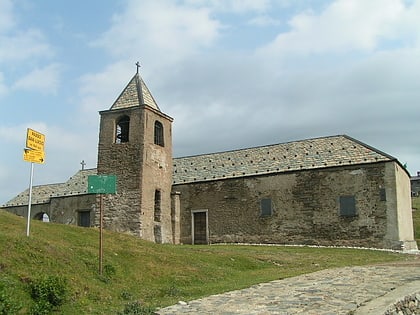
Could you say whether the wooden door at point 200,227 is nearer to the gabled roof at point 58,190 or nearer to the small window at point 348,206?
the small window at point 348,206

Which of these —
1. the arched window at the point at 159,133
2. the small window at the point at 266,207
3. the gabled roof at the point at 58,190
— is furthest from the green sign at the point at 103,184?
the gabled roof at the point at 58,190

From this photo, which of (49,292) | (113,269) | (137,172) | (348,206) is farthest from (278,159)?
(49,292)

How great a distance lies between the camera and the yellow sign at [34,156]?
13.3m

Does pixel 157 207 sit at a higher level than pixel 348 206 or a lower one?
higher

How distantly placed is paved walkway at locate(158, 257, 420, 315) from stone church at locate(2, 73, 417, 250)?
14847 millimetres

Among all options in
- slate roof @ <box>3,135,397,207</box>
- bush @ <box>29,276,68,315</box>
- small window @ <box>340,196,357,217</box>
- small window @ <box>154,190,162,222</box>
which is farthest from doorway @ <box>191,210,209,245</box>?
bush @ <box>29,276,68,315</box>

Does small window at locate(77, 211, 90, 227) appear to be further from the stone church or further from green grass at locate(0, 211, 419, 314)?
green grass at locate(0, 211, 419, 314)

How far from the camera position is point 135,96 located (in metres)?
31.6

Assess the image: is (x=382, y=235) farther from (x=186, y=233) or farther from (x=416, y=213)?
(x=416, y=213)

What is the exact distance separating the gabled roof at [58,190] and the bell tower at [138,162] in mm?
8083

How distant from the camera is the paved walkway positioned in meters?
8.19

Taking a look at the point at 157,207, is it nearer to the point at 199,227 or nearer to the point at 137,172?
the point at 137,172

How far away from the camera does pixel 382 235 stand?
2655 centimetres

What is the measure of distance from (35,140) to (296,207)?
19.1m
